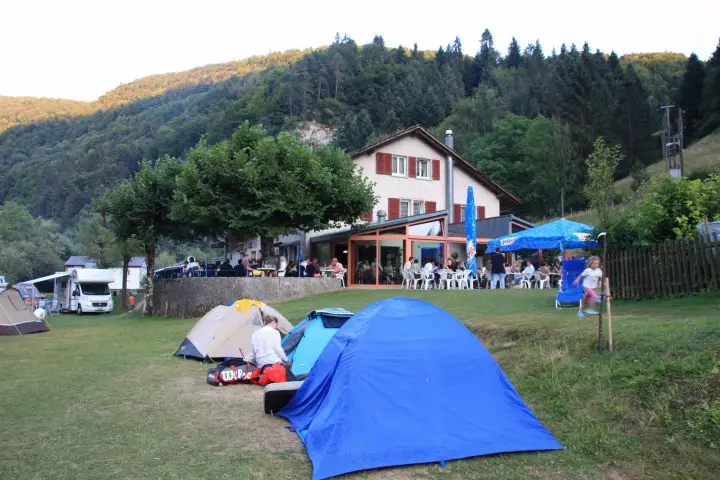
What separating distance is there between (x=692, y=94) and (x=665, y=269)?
194ft

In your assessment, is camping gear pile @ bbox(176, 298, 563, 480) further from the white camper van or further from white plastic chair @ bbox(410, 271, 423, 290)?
the white camper van

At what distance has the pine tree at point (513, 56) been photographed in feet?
328

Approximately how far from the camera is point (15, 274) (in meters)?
63.5

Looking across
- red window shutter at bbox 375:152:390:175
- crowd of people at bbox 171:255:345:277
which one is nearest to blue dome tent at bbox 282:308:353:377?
crowd of people at bbox 171:255:345:277

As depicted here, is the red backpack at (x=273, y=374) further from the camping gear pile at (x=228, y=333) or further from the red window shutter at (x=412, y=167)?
the red window shutter at (x=412, y=167)

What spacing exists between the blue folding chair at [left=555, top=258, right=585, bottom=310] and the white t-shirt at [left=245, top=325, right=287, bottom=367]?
607 centimetres

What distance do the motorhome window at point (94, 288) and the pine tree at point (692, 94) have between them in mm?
55317

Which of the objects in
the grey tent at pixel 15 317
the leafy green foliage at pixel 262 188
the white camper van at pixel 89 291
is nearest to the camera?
the grey tent at pixel 15 317

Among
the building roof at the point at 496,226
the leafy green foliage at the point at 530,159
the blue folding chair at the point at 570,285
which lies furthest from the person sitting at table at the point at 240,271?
the leafy green foliage at the point at 530,159

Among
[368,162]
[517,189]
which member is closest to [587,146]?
[517,189]

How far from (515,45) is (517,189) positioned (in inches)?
2305

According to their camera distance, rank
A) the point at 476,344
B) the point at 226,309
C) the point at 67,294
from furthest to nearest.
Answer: the point at 67,294
the point at 226,309
the point at 476,344

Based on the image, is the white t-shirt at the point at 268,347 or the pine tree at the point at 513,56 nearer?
the white t-shirt at the point at 268,347

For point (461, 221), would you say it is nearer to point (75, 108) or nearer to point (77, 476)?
point (77, 476)
